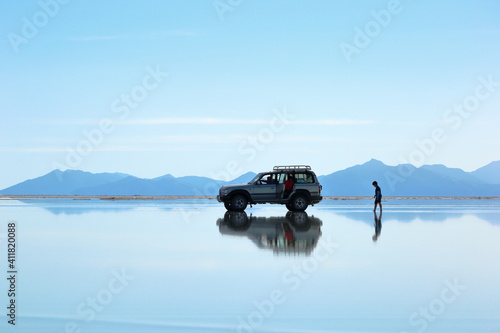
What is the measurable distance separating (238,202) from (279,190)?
6.87ft

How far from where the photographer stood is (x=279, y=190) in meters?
32.4

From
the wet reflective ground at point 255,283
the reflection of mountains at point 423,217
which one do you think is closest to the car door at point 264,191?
the reflection of mountains at point 423,217

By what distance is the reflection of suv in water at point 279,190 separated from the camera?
32.1 metres

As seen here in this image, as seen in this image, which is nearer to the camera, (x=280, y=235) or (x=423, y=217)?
(x=280, y=235)

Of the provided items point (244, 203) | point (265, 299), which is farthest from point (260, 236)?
point (244, 203)

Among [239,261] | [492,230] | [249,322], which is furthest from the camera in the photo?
[492,230]

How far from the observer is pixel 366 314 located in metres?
7.70

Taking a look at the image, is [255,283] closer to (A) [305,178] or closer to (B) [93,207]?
(A) [305,178]

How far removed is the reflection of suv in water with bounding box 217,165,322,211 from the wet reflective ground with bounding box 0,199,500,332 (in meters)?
14.4

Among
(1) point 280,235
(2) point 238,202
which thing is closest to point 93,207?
(2) point 238,202

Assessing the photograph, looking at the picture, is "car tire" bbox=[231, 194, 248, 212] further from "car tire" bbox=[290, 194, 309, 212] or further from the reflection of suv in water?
"car tire" bbox=[290, 194, 309, 212]

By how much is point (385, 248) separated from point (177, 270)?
5336mm

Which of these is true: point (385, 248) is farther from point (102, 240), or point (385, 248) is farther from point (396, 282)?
point (102, 240)

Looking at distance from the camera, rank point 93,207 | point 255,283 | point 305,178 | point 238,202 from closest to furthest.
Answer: point 255,283, point 305,178, point 238,202, point 93,207
